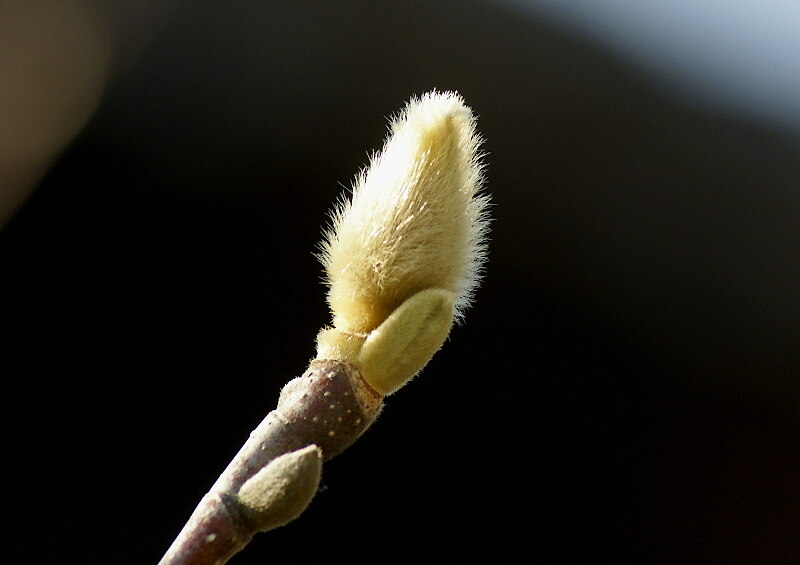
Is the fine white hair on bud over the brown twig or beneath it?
over

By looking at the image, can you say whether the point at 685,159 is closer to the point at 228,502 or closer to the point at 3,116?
the point at 3,116

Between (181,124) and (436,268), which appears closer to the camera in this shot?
(436,268)

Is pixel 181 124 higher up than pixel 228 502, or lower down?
higher up

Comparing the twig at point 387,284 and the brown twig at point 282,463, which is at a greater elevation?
the twig at point 387,284

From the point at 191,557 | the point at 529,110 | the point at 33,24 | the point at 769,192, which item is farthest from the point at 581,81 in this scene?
the point at 191,557
